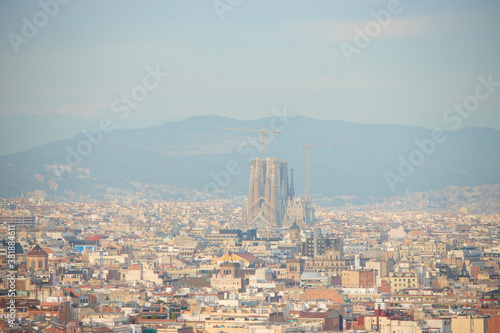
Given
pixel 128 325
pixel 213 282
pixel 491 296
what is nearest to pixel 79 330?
pixel 128 325

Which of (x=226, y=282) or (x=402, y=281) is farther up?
(x=402, y=281)

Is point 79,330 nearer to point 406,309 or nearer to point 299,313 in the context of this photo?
point 299,313

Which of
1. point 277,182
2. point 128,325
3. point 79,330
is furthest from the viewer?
point 277,182

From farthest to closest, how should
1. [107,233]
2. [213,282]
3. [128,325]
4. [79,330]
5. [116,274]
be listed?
[107,233] → [116,274] → [213,282] → [128,325] → [79,330]

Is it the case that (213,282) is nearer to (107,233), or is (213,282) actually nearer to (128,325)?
(128,325)

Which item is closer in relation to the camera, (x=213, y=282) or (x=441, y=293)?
(x=441, y=293)

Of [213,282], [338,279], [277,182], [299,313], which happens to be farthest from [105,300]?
[277,182]

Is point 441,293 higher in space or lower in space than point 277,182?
lower

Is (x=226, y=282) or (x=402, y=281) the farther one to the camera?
(x=226, y=282)

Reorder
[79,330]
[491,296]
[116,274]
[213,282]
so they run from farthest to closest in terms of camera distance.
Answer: [116,274] < [213,282] < [491,296] < [79,330]
